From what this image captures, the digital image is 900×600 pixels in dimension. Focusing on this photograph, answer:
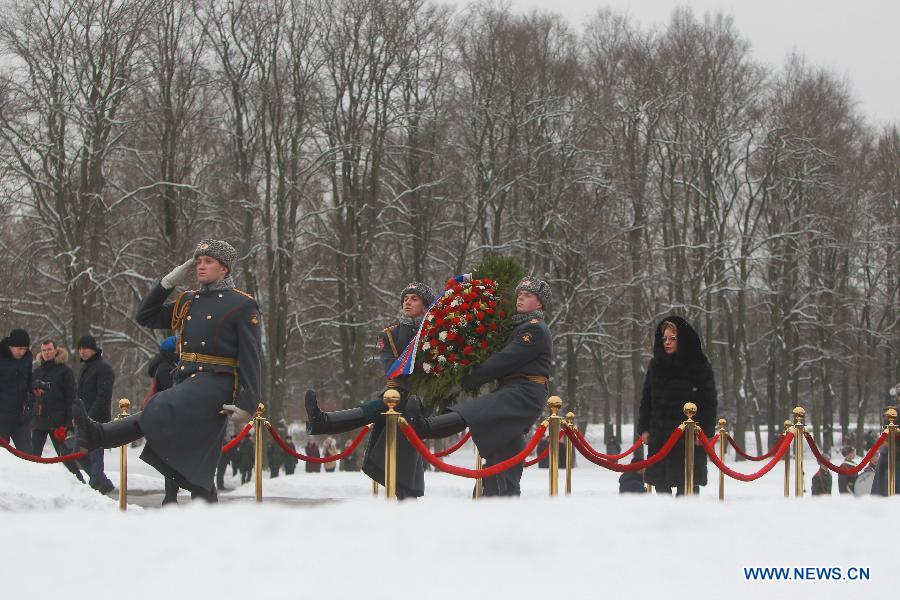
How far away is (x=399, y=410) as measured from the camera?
10812 millimetres

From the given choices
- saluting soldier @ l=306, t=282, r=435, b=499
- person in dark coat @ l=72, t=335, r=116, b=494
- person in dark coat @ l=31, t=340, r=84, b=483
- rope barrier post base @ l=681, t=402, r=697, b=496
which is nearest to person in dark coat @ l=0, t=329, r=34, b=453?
person in dark coat @ l=31, t=340, r=84, b=483

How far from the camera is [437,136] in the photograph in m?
34.3

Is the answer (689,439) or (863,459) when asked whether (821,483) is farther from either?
(689,439)

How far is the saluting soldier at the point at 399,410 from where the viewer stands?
33.4 ft

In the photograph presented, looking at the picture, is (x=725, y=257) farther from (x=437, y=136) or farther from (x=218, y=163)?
(x=218, y=163)

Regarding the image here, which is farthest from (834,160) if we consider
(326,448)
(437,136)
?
(326,448)

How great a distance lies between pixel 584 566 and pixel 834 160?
34860mm

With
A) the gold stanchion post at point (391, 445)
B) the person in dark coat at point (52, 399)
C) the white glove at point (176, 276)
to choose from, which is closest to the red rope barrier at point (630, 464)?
the gold stanchion post at point (391, 445)

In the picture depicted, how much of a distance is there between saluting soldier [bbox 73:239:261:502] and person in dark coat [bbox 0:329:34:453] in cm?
650

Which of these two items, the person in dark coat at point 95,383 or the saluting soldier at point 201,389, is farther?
the person in dark coat at point 95,383

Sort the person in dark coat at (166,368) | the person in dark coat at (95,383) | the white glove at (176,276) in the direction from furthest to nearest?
the person in dark coat at (95,383) → the person in dark coat at (166,368) → the white glove at (176,276)

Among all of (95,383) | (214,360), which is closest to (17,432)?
(95,383)

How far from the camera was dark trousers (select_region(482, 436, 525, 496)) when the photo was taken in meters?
10.4

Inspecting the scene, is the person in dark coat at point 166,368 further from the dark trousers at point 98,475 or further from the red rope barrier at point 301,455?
the dark trousers at point 98,475
